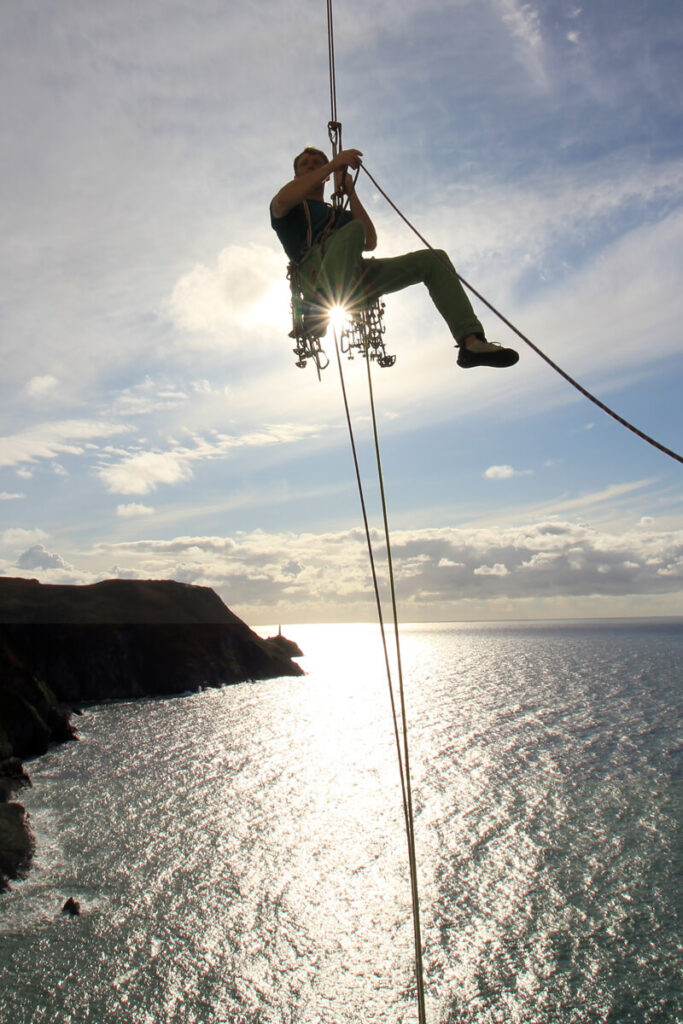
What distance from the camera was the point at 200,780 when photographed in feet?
213

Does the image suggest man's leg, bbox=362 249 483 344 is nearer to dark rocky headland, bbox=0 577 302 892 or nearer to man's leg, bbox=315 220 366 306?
man's leg, bbox=315 220 366 306

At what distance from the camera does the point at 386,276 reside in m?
6.20

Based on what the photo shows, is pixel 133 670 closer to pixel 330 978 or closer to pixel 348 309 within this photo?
pixel 330 978

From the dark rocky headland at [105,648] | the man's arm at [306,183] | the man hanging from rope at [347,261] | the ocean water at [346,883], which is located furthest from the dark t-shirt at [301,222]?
the dark rocky headland at [105,648]

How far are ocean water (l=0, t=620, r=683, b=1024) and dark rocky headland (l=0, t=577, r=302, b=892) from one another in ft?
21.4

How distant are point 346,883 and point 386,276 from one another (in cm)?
4511

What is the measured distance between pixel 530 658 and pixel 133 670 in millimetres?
137941

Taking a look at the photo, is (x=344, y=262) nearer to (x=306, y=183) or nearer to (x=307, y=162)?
(x=306, y=183)

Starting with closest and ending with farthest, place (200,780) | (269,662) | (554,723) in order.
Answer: (200,780)
(554,723)
(269,662)

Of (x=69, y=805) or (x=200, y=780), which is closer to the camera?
(x=69, y=805)

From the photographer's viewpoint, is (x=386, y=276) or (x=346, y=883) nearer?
(x=386, y=276)

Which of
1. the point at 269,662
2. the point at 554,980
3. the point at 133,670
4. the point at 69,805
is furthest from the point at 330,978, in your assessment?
the point at 269,662

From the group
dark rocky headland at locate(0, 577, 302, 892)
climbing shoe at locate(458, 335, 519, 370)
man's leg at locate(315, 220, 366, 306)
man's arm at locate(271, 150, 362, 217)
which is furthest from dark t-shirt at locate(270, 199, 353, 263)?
dark rocky headland at locate(0, 577, 302, 892)

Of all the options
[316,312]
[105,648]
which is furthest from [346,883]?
[105,648]
